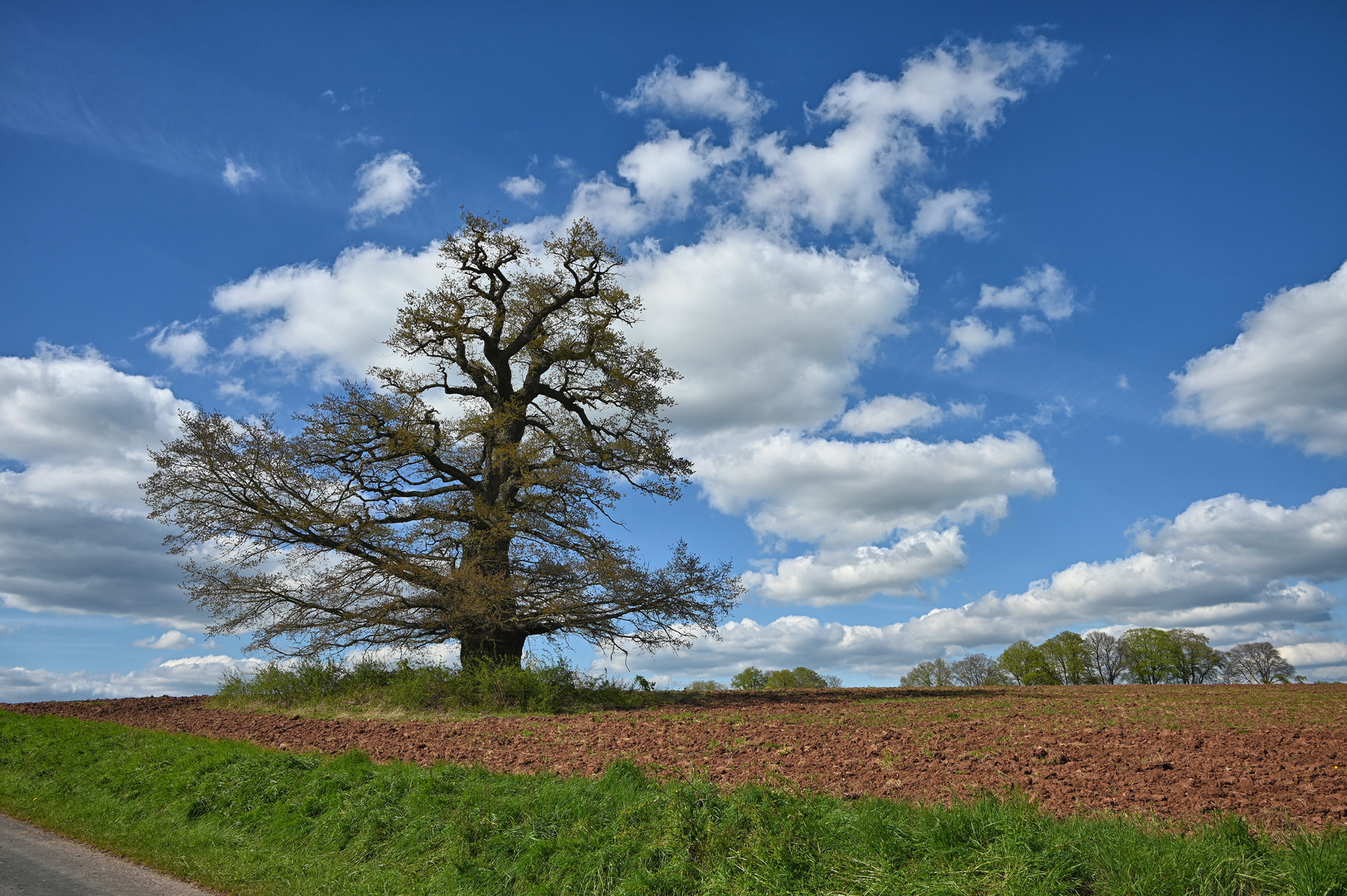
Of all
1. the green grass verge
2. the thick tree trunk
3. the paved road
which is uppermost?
the thick tree trunk

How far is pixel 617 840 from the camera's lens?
6.30 metres

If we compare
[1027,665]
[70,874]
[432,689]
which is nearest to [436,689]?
[432,689]

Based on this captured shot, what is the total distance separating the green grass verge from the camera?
489 centimetres

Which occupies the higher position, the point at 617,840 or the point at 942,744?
the point at 942,744

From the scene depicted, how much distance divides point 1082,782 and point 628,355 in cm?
1675

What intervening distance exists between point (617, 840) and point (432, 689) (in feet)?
42.3

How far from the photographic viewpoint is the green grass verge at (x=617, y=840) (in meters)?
4.89

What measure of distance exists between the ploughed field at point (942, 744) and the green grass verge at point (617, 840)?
109 centimetres

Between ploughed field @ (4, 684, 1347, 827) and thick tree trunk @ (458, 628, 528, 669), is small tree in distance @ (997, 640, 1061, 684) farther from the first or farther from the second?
thick tree trunk @ (458, 628, 528, 669)

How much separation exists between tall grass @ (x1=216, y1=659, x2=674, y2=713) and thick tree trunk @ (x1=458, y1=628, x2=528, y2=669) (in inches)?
24.0

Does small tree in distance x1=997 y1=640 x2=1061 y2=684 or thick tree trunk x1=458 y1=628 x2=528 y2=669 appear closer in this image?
thick tree trunk x1=458 y1=628 x2=528 y2=669

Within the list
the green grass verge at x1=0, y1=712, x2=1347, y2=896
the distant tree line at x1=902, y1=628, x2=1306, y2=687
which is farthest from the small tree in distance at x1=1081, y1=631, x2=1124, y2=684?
the green grass verge at x1=0, y1=712, x2=1347, y2=896

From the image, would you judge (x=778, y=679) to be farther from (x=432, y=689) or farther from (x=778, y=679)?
(x=432, y=689)

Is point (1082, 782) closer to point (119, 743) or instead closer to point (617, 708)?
point (617, 708)
